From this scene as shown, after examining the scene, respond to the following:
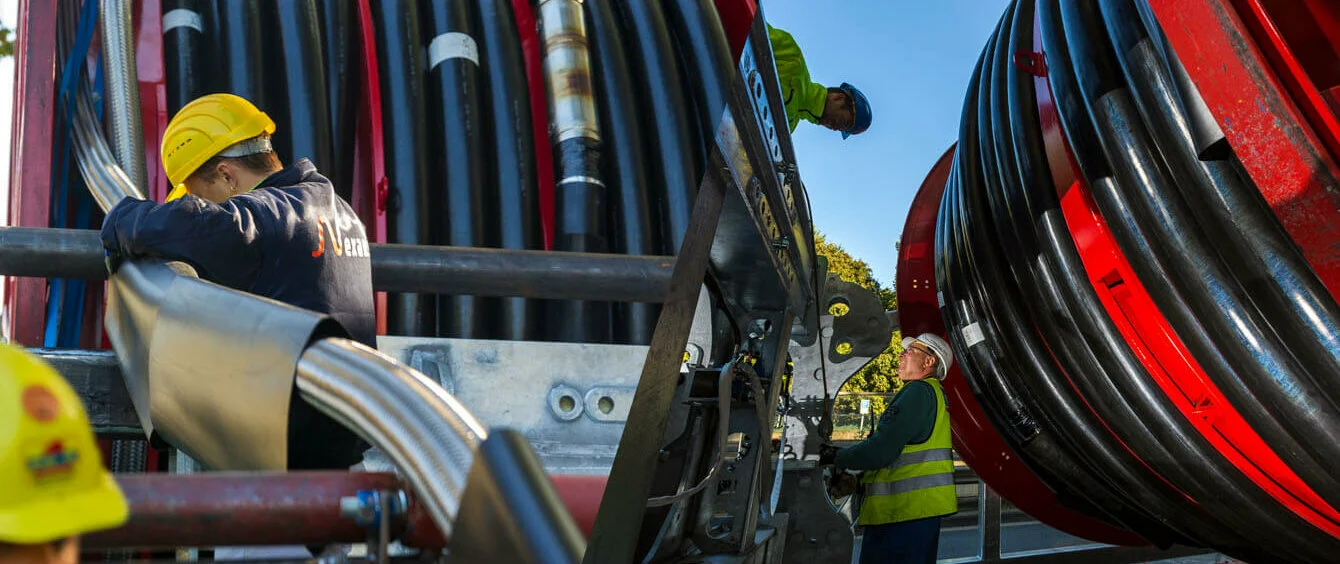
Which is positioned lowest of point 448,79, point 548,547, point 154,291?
point 548,547

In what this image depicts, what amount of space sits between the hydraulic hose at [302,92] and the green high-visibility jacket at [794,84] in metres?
1.40

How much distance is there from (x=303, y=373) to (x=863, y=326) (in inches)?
74.2

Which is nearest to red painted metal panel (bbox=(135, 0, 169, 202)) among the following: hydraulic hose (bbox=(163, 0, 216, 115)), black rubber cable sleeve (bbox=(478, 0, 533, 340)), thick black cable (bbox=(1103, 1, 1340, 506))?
hydraulic hose (bbox=(163, 0, 216, 115))

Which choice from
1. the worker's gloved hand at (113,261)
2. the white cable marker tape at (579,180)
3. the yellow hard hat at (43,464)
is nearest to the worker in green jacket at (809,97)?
the white cable marker tape at (579,180)

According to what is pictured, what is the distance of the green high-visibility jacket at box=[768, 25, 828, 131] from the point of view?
1959 millimetres

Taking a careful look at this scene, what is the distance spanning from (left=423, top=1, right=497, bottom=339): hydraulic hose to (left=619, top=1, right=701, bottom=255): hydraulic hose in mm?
488

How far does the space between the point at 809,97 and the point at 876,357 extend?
818 mm

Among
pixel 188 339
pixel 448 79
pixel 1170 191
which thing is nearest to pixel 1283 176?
pixel 1170 191

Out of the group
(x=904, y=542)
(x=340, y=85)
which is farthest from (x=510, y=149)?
(x=904, y=542)

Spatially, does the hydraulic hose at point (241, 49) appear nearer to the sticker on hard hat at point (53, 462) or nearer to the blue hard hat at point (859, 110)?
the blue hard hat at point (859, 110)

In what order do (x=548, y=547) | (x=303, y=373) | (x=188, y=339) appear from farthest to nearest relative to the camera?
(x=188, y=339) < (x=303, y=373) < (x=548, y=547)

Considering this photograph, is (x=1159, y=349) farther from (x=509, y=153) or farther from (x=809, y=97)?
(x=509, y=153)

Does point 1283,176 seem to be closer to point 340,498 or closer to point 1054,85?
point 1054,85

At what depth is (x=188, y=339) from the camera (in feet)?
4.05
